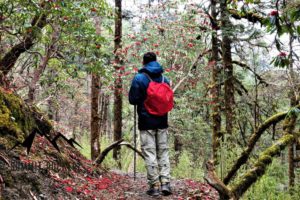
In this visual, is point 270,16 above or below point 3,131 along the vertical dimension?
above

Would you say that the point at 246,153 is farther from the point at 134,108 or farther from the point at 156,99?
the point at 134,108

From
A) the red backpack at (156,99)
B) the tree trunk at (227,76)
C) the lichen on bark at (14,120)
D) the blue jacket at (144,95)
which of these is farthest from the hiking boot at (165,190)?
the tree trunk at (227,76)

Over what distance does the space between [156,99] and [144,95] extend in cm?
20

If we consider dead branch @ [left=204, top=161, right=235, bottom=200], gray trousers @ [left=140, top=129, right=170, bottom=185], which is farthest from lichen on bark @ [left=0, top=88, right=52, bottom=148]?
dead branch @ [left=204, top=161, right=235, bottom=200]

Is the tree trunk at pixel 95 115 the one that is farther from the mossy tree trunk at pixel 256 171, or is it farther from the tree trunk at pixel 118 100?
the mossy tree trunk at pixel 256 171

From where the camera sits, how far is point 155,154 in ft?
17.0

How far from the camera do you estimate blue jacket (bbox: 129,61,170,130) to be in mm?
5043

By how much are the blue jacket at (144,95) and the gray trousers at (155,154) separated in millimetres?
Result: 129

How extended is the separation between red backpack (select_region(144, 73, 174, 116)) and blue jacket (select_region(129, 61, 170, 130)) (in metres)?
0.06

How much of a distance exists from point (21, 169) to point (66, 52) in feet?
17.9

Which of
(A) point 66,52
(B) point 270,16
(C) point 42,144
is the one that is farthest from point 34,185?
(A) point 66,52

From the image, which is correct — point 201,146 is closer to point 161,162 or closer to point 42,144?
point 161,162

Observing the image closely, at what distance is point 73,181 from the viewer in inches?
173

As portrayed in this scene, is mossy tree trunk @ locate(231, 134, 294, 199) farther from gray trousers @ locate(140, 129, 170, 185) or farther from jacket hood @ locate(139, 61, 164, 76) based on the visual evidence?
jacket hood @ locate(139, 61, 164, 76)
